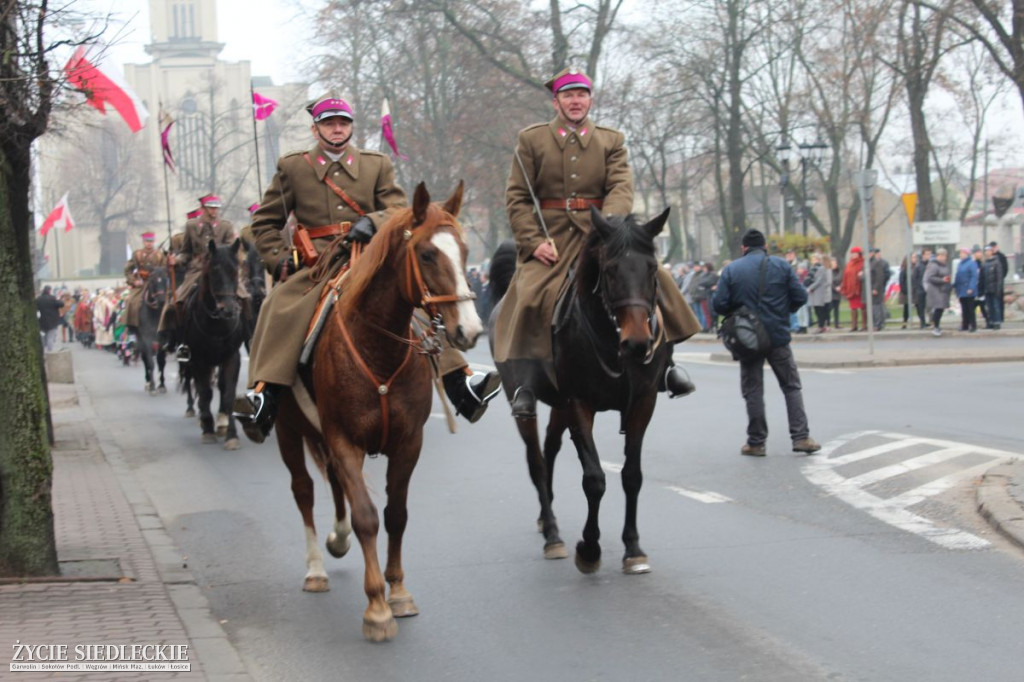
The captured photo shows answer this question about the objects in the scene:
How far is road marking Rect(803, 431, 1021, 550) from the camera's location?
8992 mm

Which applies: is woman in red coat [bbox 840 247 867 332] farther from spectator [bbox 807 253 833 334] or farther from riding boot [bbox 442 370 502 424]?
riding boot [bbox 442 370 502 424]

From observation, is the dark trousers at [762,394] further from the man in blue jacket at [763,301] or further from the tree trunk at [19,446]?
the tree trunk at [19,446]

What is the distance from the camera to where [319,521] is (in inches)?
401

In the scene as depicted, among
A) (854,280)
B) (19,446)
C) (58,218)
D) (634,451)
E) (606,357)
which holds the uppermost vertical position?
(58,218)

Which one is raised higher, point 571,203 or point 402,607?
point 571,203

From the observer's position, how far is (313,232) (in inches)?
329

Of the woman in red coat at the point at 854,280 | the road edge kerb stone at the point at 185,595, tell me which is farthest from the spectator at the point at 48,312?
the road edge kerb stone at the point at 185,595

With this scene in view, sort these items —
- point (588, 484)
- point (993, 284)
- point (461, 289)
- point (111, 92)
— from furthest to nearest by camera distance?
point (993, 284)
point (111, 92)
point (588, 484)
point (461, 289)

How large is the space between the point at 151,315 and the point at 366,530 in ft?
56.0

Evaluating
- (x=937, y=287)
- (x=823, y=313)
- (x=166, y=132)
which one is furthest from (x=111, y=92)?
(x=823, y=313)

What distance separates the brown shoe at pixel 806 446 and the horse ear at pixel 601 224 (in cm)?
584

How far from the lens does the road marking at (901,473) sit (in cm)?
899

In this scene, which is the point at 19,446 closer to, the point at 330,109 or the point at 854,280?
the point at 330,109

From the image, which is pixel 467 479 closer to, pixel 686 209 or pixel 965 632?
pixel 965 632
